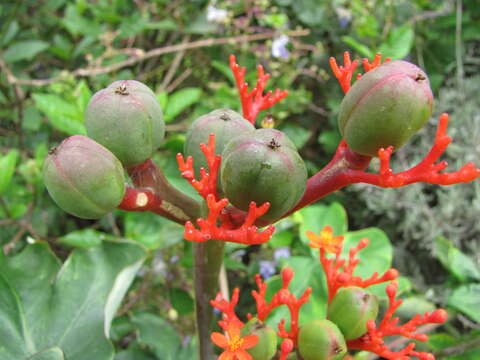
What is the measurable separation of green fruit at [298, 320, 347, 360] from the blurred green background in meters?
0.45

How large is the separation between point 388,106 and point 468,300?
2.91 feet

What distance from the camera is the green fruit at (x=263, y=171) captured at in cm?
49

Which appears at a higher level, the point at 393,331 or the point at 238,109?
the point at 393,331

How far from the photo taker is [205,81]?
2.07m

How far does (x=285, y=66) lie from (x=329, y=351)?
143 centimetres

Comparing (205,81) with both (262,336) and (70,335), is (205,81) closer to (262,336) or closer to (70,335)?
(70,335)

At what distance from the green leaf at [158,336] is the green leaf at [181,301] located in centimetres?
6

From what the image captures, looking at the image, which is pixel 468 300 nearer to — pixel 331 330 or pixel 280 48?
pixel 331 330

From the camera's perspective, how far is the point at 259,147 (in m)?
0.49

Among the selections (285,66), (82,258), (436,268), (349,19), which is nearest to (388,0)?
(349,19)

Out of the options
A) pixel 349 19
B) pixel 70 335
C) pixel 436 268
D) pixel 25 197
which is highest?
pixel 349 19

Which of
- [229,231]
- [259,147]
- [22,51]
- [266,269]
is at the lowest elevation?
[266,269]

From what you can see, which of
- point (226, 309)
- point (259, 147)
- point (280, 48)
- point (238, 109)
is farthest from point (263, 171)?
A: point (280, 48)

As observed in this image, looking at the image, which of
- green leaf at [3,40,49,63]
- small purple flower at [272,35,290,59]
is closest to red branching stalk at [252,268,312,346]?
small purple flower at [272,35,290,59]
